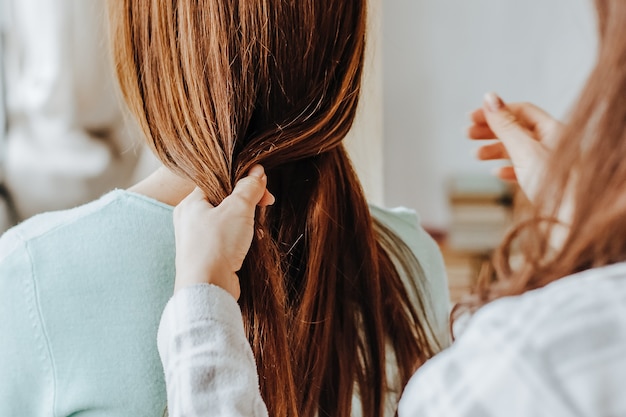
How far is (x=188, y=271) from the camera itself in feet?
1.77

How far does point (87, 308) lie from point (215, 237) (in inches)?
5.6

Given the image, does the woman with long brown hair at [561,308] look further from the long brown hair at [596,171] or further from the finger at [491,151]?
the finger at [491,151]

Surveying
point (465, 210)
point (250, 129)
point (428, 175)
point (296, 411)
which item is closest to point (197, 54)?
point (250, 129)

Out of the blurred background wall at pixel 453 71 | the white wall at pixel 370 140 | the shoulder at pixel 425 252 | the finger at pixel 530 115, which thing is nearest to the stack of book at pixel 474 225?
the blurred background wall at pixel 453 71

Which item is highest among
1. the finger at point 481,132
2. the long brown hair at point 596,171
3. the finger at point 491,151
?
the long brown hair at point 596,171

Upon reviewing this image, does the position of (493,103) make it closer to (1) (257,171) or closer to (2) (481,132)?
(2) (481,132)

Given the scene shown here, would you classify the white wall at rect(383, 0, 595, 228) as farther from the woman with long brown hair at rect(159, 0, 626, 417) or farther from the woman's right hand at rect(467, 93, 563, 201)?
the woman with long brown hair at rect(159, 0, 626, 417)

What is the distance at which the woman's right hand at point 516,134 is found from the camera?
2.13 ft

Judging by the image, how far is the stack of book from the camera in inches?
92.7

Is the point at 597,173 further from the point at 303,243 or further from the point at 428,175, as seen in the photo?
the point at 428,175

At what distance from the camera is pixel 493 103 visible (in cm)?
71

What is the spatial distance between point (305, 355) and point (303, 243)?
0.10 m

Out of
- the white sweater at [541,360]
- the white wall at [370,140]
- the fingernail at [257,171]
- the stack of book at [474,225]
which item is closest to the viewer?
the white sweater at [541,360]

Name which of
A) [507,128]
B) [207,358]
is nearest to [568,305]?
[207,358]
